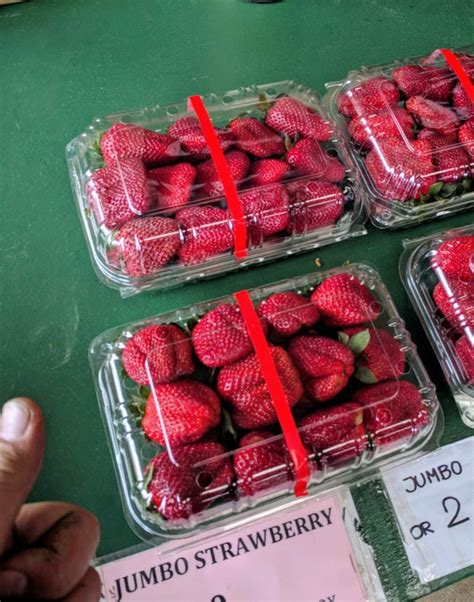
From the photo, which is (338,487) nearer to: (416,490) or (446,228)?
(416,490)

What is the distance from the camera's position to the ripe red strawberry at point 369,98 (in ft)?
3.98

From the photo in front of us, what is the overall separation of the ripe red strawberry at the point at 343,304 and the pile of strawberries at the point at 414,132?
297 mm

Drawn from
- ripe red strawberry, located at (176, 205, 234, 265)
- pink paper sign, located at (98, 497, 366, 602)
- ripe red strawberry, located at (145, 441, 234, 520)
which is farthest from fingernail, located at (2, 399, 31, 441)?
ripe red strawberry, located at (176, 205, 234, 265)

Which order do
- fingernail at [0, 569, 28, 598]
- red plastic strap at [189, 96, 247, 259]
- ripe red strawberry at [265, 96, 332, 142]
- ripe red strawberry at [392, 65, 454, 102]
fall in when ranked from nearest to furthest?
fingernail at [0, 569, 28, 598] < red plastic strap at [189, 96, 247, 259] < ripe red strawberry at [265, 96, 332, 142] < ripe red strawberry at [392, 65, 454, 102]

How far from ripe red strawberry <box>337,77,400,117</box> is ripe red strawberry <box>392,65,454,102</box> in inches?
0.9

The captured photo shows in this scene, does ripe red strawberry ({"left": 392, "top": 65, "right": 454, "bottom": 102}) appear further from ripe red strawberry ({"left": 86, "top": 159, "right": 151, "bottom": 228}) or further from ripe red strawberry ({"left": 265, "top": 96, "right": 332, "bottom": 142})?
ripe red strawberry ({"left": 86, "top": 159, "right": 151, "bottom": 228})

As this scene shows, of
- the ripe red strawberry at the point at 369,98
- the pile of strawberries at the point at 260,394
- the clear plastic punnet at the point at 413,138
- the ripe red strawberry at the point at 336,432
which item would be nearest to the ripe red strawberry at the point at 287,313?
the pile of strawberries at the point at 260,394

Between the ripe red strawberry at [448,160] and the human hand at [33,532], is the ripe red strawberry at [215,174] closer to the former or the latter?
the ripe red strawberry at [448,160]

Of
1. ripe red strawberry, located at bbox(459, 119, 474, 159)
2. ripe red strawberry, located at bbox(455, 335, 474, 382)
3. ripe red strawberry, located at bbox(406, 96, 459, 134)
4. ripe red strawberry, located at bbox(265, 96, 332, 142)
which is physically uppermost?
ripe red strawberry, located at bbox(265, 96, 332, 142)

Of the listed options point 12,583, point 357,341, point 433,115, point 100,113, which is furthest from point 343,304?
point 100,113

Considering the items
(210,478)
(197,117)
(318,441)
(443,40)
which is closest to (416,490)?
(318,441)

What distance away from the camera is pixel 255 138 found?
43.9 inches

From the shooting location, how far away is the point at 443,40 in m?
1.51

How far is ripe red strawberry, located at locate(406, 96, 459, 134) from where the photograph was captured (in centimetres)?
118
